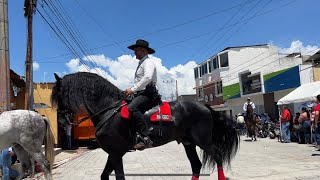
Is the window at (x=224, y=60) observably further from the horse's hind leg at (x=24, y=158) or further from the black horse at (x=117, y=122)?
the horse's hind leg at (x=24, y=158)

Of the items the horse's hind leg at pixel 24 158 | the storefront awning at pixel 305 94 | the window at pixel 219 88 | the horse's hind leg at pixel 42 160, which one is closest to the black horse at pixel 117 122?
the horse's hind leg at pixel 42 160

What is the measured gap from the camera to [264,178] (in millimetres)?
7789

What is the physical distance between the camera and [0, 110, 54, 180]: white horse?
23.8ft

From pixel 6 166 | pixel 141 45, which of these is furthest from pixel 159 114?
pixel 6 166

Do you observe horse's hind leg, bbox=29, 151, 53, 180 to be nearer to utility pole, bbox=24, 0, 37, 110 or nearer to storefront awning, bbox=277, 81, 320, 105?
utility pole, bbox=24, 0, 37, 110

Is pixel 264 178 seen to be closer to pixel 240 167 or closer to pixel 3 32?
pixel 240 167

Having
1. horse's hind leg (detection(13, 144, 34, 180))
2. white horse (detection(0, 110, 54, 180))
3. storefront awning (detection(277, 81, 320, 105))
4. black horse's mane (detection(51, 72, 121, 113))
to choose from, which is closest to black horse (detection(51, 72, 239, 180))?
black horse's mane (detection(51, 72, 121, 113))

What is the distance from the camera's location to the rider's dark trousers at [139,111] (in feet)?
19.9

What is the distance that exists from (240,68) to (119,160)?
159 feet

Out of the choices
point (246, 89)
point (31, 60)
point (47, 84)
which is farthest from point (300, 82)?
point (31, 60)

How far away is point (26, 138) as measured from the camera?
7.39 m

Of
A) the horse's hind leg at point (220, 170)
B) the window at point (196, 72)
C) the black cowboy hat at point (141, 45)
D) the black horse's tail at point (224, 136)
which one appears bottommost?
the horse's hind leg at point (220, 170)

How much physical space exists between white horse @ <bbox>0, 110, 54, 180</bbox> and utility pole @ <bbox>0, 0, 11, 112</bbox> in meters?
1.60

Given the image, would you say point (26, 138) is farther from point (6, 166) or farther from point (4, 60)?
point (4, 60)
